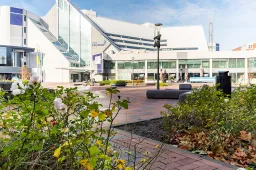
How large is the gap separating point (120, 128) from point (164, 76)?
33066 mm

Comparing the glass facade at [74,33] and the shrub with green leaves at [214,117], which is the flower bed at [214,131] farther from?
the glass facade at [74,33]

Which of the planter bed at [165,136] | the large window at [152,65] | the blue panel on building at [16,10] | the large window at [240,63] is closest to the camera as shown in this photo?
the planter bed at [165,136]

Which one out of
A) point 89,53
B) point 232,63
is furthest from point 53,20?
point 232,63

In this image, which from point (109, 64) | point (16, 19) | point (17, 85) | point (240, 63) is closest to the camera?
point (17, 85)

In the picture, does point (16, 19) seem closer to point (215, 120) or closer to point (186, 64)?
point (186, 64)

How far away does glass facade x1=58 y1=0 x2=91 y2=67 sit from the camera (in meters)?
64.8

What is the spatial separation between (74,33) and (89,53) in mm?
9713

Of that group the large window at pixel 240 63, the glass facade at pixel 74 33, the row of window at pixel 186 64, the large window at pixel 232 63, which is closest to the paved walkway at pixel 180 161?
the row of window at pixel 186 64

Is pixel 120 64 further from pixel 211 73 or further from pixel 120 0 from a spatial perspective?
pixel 120 0

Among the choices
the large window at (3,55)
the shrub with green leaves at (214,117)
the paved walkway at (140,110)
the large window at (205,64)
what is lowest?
the paved walkway at (140,110)

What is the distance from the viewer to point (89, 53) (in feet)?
209

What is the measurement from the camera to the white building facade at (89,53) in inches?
1934

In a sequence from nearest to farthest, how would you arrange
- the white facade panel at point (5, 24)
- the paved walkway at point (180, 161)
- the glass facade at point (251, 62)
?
1. the paved walkway at point (180, 161)
2. the glass facade at point (251, 62)
3. the white facade panel at point (5, 24)

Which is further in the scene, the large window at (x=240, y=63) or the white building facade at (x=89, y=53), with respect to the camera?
the white building facade at (x=89, y=53)
